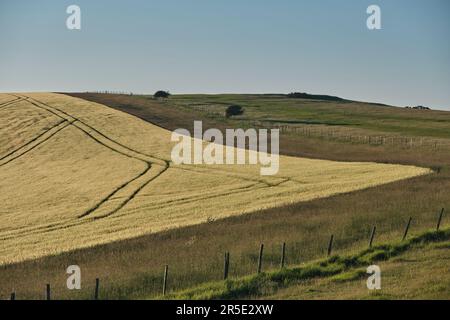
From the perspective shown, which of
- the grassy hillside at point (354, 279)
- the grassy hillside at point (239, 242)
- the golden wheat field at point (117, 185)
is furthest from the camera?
the golden wheat field at point (117, 185)

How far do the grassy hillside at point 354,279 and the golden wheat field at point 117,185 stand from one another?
10.3 meters

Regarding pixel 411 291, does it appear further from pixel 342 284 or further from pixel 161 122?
pixel 161 122

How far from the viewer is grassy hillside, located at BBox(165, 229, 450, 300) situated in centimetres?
1756

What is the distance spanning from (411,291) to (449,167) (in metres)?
31.7

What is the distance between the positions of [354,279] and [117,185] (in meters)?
27.1

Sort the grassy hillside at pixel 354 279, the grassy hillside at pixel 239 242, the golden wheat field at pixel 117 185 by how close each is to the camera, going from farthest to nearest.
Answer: the golden wheat field at pixel 117 185 < the grassy hillside at pixel 239 242 < the grassy hillside at pixel 354 279

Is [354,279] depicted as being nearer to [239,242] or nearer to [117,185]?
[239,242]

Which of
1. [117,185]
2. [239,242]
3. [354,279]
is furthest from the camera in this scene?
[117,185]

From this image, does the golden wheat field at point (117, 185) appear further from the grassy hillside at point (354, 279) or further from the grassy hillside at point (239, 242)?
the grassy hillside at point (354, 279)

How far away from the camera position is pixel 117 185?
145ft

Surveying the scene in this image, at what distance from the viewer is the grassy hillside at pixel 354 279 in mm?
17562

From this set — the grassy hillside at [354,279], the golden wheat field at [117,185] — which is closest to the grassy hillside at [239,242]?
the grassy hillside at [354,279]

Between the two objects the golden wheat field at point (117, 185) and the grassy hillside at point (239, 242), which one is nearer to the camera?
the grassy hillside at point (239, 242)

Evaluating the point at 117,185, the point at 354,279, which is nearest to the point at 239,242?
the point at 354,279
